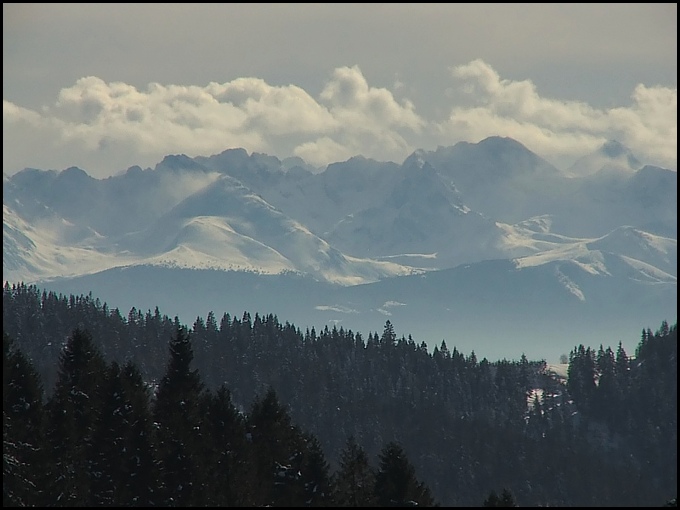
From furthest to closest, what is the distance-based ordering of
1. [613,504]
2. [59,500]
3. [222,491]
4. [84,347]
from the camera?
[613,504], [84,347], [222,491], [59,500]

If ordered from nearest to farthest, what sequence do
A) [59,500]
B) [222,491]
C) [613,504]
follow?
[59,500] → [222,491] → [613,504]

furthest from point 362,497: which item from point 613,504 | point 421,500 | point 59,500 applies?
point 613,504

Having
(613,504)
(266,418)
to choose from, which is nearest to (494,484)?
(613,504)

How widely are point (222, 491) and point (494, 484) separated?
146 metres

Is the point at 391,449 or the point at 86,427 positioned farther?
the point at 86,427

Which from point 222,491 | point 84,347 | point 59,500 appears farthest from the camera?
point 84,347

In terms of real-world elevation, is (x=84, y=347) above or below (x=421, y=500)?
above

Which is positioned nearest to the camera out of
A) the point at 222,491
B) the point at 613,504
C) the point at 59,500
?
the point at 59,500

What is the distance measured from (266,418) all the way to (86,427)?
10066 mm

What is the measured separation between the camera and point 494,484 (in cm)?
19925

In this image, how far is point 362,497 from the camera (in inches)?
2244

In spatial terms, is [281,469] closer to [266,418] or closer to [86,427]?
[266,418]

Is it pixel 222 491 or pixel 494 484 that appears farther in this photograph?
pixel 494 484

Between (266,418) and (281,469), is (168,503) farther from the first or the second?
(266,418)
